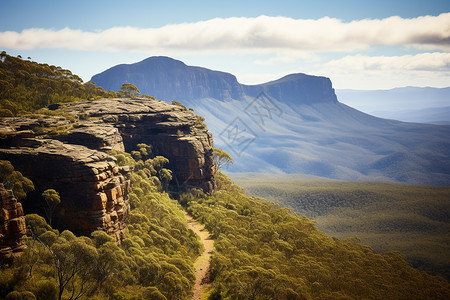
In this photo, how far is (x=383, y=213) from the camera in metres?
105

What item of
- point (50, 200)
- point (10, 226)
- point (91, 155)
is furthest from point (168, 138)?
point (10, 226)

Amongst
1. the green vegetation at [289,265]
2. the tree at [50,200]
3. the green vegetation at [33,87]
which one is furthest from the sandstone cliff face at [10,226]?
the green vegetation at [33,87]

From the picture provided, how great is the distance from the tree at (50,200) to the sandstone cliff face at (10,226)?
313cm

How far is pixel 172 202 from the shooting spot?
46.7 m

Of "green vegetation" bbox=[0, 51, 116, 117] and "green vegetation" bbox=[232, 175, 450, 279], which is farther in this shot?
"green vegetation" bbox=[232, 175, 450, 279]

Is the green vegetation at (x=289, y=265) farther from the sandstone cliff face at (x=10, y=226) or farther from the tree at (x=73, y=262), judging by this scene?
the sandstone cliff face at (x=10, y=226)

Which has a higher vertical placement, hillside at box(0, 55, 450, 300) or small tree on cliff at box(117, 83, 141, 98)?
small tree on cliff at box(117, 83, 141, 98)

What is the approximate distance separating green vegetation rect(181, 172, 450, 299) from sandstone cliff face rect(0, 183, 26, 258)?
15925 millimetres

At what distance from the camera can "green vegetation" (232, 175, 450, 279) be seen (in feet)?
263

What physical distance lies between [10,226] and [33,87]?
4138cm

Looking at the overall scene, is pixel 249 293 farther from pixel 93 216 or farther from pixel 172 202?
pixel 172 202

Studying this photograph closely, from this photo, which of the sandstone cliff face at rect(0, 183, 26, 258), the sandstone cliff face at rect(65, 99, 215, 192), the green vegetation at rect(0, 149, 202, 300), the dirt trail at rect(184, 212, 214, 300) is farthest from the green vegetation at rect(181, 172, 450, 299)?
the sandstone cliff face at rect(0, 183, 26, 258)

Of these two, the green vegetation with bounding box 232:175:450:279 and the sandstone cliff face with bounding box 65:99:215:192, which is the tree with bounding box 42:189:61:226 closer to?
the sandstone cliff face with bounding box 65:99:215:192

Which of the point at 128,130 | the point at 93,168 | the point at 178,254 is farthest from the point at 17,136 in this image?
the point at 128,130
